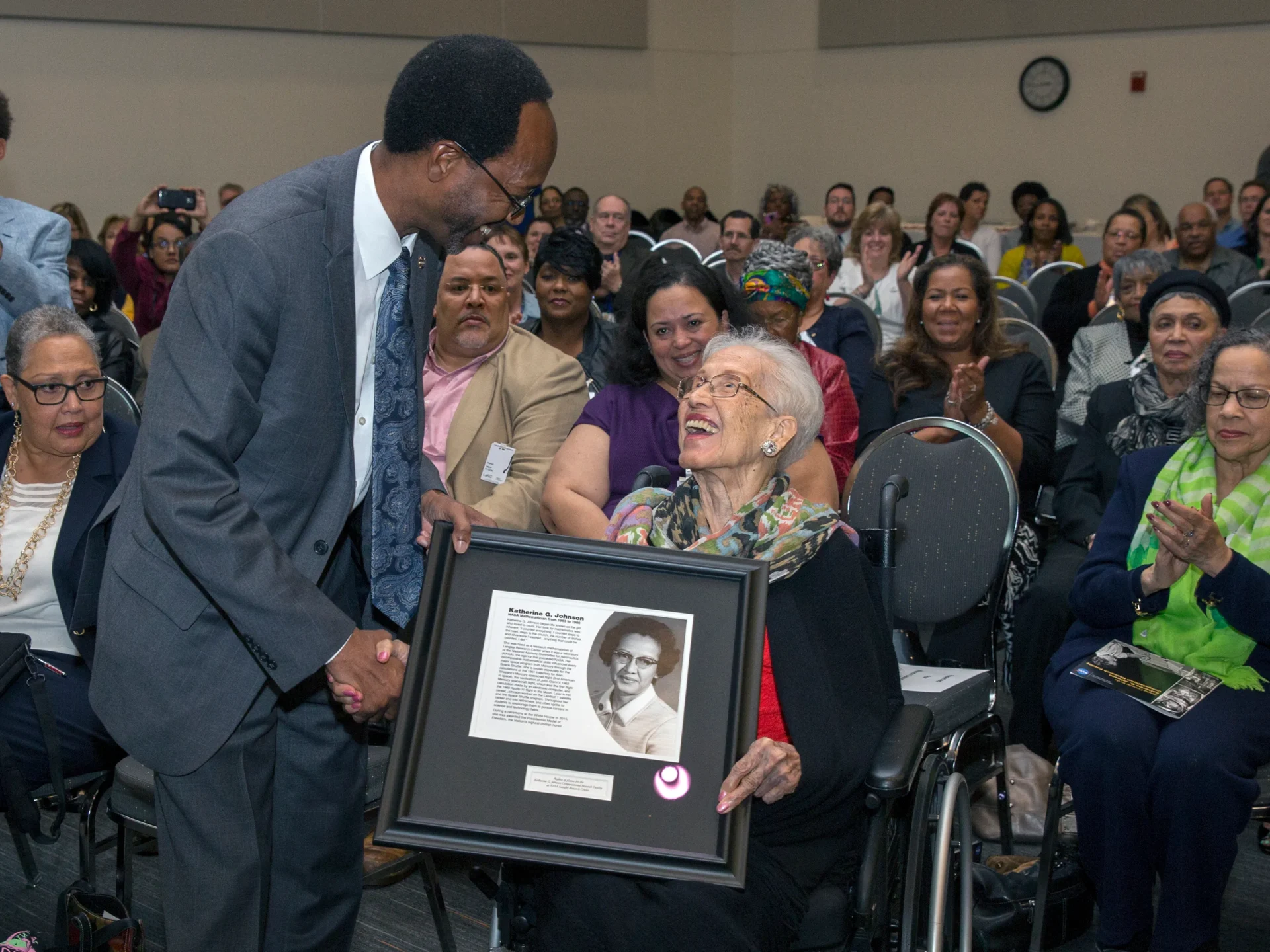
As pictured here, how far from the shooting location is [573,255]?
175 inches

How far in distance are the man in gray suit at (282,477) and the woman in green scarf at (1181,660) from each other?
1542 mm

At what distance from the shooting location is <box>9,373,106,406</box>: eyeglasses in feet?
9.41

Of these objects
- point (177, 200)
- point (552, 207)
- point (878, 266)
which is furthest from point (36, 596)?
point (552, 207)

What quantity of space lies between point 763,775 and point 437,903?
1.08 m

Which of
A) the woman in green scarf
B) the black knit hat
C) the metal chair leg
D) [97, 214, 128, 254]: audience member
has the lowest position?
the metal chair leg

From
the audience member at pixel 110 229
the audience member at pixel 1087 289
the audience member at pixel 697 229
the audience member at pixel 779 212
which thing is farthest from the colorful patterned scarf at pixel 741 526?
the audience member at pixel 697 229

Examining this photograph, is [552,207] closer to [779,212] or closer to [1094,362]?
[779,212]

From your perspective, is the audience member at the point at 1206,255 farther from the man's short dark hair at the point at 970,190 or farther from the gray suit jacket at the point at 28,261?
the gray suit jacket at the point at 28,261

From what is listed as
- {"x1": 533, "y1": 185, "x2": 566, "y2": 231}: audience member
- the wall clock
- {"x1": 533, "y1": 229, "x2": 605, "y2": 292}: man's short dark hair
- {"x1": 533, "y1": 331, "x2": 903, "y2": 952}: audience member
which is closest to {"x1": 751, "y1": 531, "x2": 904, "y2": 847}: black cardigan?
{"x1": 533, "y1": 331, "x2": 903, "y2": 952}: audience member

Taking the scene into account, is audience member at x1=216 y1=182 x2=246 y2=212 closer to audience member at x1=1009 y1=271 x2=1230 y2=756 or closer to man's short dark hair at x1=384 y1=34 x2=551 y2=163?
audience member at x1=1009 y1=271 x2=1230 y2=756

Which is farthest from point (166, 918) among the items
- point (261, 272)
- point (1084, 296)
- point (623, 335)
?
point (1084, 296)

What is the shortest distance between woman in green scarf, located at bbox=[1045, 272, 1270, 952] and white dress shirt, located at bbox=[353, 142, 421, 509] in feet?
5.14

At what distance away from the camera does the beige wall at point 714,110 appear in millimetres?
10578

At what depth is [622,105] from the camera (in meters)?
13.6
